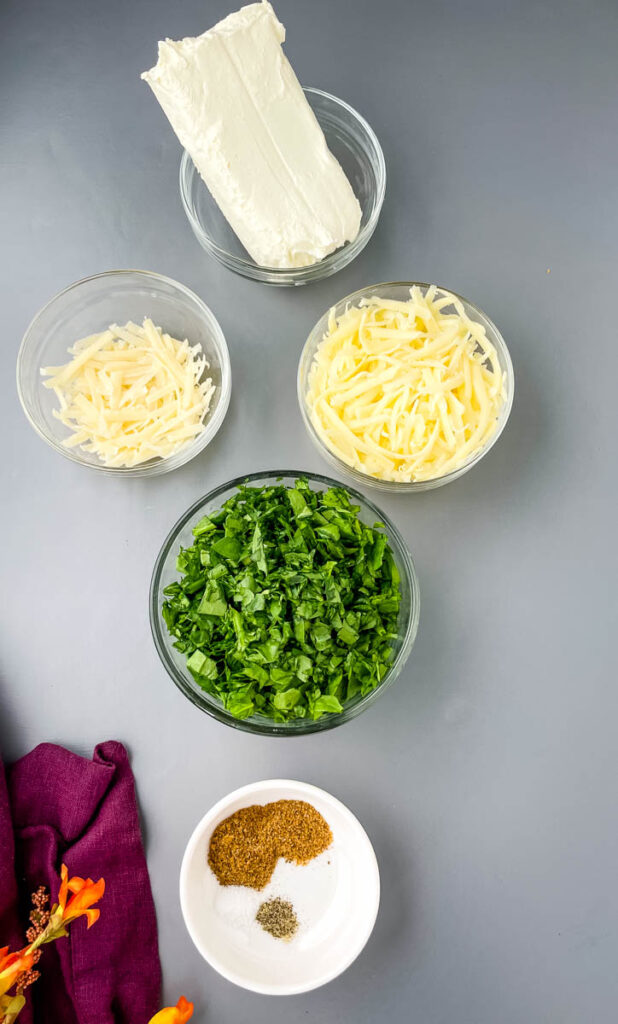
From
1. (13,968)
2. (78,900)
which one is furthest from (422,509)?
(13,968)

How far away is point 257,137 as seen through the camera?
1470 millimetres

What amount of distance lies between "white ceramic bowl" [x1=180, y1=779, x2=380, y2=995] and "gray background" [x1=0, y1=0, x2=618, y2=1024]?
0.11 metres

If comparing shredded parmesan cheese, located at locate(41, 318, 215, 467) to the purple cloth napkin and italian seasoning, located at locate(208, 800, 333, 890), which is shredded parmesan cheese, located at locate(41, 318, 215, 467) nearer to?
the purple cloth napkin

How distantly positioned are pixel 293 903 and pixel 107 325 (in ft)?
4.13

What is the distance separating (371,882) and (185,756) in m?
0.45

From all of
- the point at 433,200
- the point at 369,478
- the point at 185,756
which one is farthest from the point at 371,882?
the point at 433,200

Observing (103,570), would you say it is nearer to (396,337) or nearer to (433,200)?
(396,337)

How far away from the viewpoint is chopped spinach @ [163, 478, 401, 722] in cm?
132

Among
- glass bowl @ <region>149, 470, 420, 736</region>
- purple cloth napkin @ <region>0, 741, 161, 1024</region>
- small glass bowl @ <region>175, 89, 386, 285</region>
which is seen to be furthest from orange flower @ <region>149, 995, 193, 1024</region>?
small glass bowl @ <region>175, 89, 386, 285</region>

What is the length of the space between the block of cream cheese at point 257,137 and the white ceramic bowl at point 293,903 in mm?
1061

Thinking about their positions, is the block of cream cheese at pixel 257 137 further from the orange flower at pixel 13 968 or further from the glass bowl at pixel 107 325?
the orange flower at pixel 13 968

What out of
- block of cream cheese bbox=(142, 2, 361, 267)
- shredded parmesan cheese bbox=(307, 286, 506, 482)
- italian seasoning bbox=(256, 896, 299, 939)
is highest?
block of cream cheese bbox=(142, 2, 361, 267)

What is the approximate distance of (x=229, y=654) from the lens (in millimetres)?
1357

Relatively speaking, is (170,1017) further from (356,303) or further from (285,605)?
(356,303)
